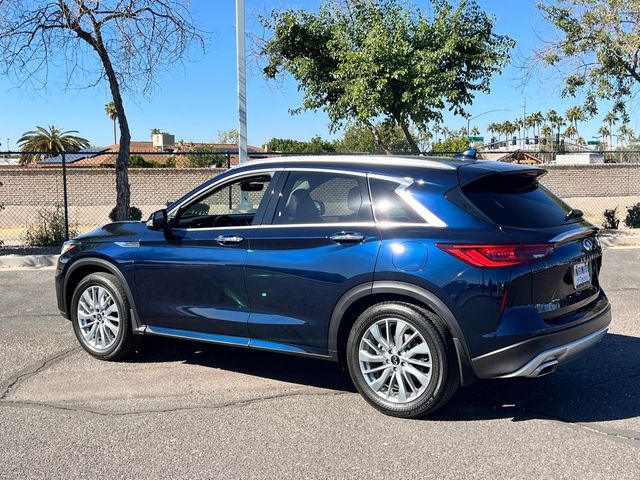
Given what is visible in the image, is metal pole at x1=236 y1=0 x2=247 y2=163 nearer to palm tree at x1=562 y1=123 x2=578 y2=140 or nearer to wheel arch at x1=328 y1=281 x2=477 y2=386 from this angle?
wheel arch at x1=328 y1=281 x2=477 y2=386

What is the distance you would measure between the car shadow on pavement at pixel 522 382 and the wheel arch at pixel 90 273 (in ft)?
1.93

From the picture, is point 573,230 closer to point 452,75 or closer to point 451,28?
Answer: point 452,75

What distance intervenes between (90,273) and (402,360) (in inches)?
122

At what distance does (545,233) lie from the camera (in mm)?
3965

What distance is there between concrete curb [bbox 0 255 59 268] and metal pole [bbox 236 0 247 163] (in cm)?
399

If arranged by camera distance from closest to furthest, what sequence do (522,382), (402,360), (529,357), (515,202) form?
(529,357) → (402,360) → (515,202) → (522,382)

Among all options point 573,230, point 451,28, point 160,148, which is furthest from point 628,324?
point 160,148

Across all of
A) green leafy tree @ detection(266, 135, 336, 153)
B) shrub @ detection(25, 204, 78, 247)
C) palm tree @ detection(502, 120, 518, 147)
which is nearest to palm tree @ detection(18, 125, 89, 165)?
green leafy tree @ detection(266, 135, 336, 153)

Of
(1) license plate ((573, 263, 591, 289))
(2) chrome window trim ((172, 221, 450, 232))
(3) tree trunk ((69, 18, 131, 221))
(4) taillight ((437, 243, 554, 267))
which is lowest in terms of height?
(1) license plate ((573, 263, 591, 289))

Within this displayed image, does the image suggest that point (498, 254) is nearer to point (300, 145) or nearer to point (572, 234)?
point (572, 234)

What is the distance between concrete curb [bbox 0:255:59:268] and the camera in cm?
1104

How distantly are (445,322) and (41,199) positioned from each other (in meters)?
30.0

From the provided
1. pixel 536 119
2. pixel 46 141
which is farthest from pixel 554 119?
pixel 46 141

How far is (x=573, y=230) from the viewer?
13.8ft
